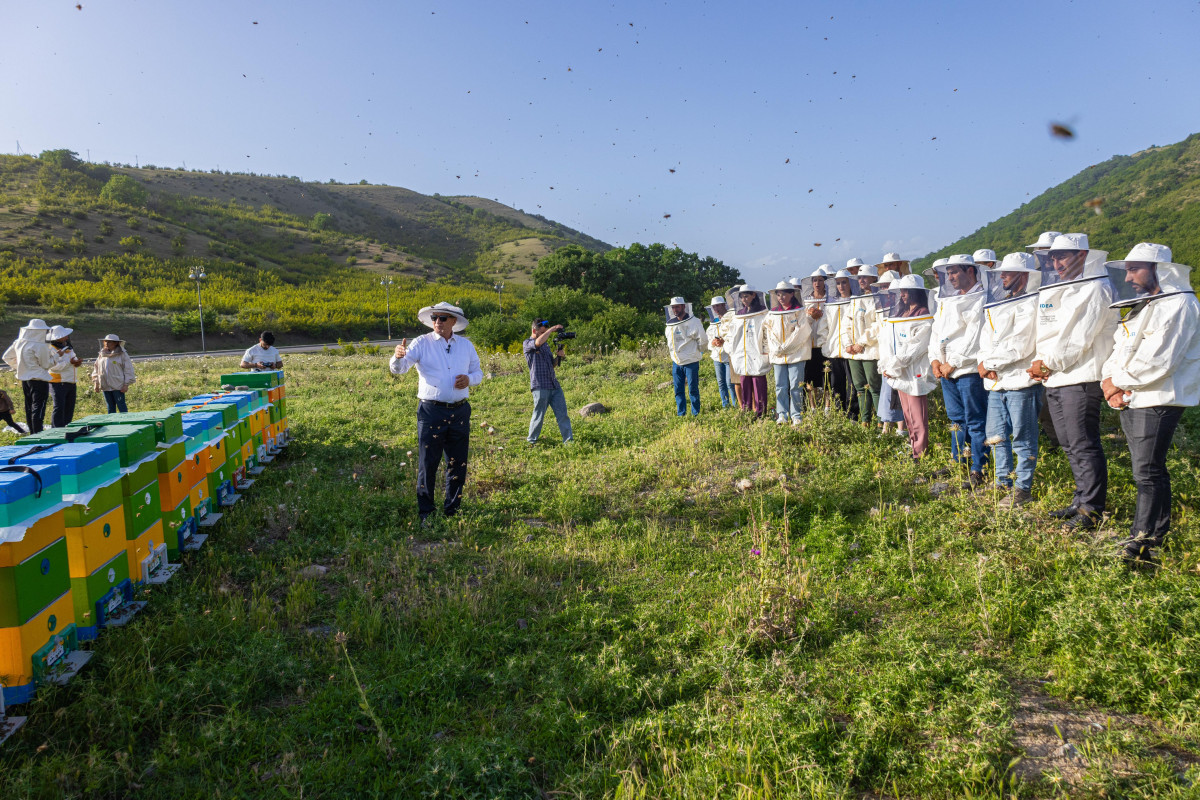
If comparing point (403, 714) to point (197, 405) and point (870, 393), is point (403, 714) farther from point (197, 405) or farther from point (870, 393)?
point (870, 393)

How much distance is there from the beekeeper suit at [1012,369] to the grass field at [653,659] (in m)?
0.40

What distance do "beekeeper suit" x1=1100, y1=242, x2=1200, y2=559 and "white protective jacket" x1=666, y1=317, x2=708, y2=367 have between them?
6423mm

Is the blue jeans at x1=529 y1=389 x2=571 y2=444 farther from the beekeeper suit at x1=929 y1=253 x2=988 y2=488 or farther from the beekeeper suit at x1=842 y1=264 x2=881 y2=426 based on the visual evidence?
the beekeeper suit at x1=929 y1=253 x2=988 y2=488

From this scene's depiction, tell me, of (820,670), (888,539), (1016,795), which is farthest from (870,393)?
(1016,795)

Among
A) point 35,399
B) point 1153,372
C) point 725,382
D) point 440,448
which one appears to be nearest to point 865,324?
point 725,382

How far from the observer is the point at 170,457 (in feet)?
14.8

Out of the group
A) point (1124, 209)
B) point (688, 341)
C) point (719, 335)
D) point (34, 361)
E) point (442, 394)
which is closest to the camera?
point (442, 394)

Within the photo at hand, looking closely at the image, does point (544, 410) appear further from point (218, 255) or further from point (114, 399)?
point (218, 255)

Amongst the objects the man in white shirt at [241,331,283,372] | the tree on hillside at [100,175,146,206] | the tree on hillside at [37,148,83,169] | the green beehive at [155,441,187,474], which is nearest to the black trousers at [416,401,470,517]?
the green beehive at [155,441,187,474]

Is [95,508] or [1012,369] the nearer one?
[95,508]

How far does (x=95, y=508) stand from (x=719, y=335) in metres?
9.57

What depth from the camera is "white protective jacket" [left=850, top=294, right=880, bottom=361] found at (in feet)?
27.5

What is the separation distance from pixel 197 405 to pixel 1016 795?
7304 millimetres

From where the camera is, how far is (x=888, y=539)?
514 centimetres
